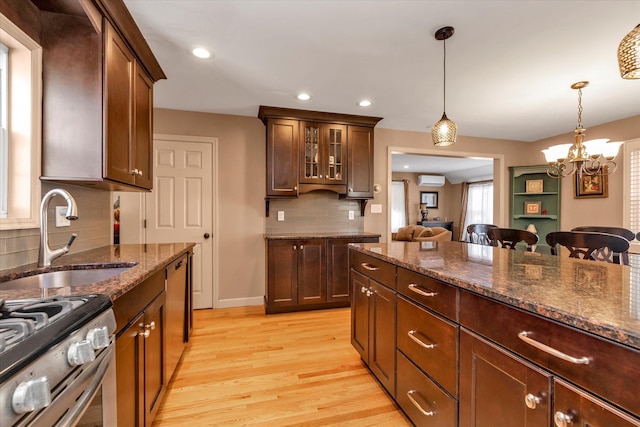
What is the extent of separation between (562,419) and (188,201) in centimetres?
356

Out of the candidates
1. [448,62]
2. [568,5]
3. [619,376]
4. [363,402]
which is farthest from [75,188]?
[568,5]

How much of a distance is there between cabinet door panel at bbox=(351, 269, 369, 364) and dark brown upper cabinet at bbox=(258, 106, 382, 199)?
1569 millimetres

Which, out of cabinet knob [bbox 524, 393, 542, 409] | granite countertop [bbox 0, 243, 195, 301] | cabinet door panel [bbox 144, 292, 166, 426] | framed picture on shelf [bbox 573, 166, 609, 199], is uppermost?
framed picture on shelf [bbox 573, 166, 609, 199]

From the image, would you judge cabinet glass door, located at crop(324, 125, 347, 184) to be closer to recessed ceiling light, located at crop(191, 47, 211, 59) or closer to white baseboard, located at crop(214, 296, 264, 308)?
recessed ceiling light, located at crop(191, 47, 211, 59)

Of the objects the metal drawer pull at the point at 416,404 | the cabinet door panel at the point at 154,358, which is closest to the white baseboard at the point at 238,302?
the cabinet door panel at the point at 154,358

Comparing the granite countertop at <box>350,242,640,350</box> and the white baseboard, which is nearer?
the granite countertop at <box>350,242,640,350</box>

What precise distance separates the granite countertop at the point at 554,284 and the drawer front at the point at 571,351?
0.10 feet

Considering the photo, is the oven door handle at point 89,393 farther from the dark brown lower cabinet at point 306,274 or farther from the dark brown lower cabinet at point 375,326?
the dark brown lower cabinet at point 306,274

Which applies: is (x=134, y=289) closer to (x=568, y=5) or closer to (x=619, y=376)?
(x=619, y=376)

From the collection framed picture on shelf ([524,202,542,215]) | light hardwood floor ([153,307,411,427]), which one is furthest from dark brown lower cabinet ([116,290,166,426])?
framed picture on shelf ([524,202,542,215])

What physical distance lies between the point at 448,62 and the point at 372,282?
1916 millimetres

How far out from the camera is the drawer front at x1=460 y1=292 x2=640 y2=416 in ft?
2.12

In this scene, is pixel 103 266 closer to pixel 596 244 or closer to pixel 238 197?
pixel 238 197

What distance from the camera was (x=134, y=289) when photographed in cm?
121
